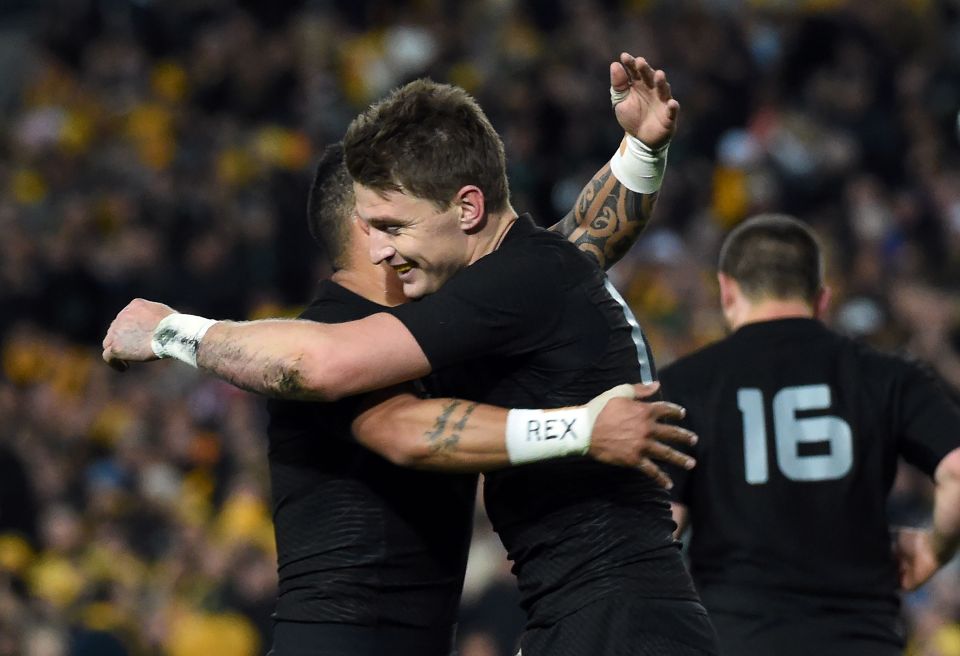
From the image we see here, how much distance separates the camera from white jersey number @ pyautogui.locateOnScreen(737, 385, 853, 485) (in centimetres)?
480

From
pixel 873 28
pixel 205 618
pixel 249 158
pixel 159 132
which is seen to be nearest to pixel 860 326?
pixel 873 28

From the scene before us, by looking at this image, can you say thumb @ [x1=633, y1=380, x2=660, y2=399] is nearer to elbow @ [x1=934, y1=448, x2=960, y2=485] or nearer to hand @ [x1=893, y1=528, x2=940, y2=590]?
elbow @ [x1=934, y1=448, x2=960, y2=485]

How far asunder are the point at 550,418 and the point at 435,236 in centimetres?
53

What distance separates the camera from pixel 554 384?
3.83 metres

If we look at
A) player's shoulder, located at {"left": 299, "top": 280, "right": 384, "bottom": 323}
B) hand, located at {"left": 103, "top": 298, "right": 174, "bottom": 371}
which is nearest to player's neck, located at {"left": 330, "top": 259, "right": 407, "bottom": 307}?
player's shoulder, located at {"left": 299, "top": 280, "right": 384, "bottom": 323}

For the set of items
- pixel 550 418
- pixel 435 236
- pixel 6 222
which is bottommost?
pixel 550 418

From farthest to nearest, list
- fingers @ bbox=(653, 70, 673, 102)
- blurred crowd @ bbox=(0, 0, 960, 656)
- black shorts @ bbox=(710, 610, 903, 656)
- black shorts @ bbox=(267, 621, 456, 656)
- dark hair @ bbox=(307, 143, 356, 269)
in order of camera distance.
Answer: blurred crowd @ bbox=(0, 0, 960, 656) < black shorts @ bbox=(710, 610, 903, 656) < fingers @ bbox=(653, 70, 673, 102) < dark hair @ bbox=(307, 143, 356, 269) < black shorts @ bbox=(267, 621, 456, 656)

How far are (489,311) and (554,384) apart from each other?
0.84ft

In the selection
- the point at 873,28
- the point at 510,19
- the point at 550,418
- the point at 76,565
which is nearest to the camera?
the point at 550,418

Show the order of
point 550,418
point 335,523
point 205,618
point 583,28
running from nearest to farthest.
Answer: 1. point 550,418
2. point 335,523
3. point 205,618
4. point 583,28

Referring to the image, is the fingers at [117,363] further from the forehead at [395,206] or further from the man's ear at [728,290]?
the man's ear at [728,290]

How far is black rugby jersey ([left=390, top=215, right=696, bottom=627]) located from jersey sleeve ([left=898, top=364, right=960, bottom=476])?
1.18 meters

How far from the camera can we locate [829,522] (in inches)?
187

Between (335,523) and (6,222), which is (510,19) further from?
(335,523)
